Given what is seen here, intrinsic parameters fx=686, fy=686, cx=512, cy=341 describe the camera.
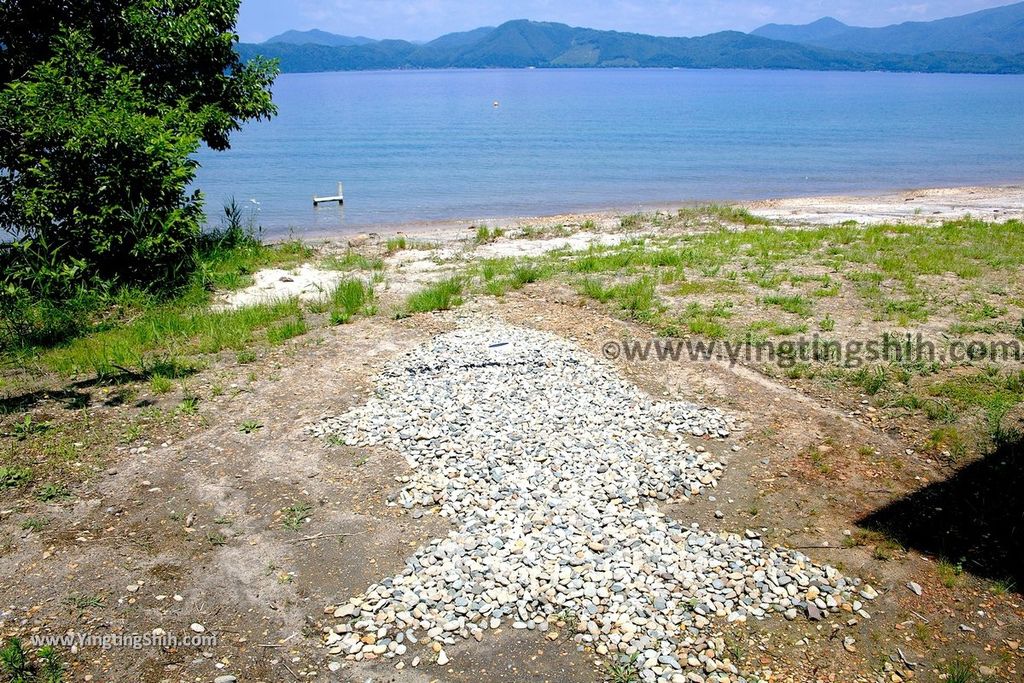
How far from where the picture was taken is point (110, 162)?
48.1 ft

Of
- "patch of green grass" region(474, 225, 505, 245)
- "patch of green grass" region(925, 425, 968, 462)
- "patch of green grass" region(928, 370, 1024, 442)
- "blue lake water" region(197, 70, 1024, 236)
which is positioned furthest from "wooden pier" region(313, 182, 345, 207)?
"patch of green grass" region(925, 425, 968, 462)

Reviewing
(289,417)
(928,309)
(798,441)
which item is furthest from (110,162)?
(928,309)

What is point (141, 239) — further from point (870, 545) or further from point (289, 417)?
point (870, 545)

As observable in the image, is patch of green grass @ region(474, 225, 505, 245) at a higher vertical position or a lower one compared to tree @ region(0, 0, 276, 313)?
lower

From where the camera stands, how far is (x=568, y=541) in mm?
6988

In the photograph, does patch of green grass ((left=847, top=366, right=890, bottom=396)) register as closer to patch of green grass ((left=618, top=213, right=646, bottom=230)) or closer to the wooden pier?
patch of green grass ((left=618, top=213, right=646, bottom=230))

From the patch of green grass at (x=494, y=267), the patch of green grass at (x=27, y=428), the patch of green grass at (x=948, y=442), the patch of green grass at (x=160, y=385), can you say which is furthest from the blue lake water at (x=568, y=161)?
the patch of green grass at (x=948, y=442)

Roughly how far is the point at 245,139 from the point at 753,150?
4316 centimetres

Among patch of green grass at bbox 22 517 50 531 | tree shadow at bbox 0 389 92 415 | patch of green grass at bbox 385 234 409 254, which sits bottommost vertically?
patch of green grass at bbox 22 517 50 531

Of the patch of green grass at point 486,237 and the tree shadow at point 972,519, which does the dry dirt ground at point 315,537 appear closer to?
the tree shadow at point 972,519

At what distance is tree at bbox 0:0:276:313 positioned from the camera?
1426cm

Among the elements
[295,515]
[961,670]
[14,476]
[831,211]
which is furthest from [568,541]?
[831,211]

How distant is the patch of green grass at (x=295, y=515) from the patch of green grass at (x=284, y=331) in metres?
5.50

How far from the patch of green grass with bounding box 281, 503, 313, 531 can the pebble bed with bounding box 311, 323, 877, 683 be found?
108cm
